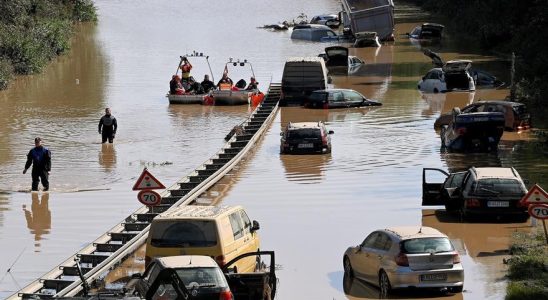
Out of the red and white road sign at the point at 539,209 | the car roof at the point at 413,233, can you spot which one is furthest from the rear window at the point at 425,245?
the red and white road sign at the point at 539,209

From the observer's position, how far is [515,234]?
2889 centimetres

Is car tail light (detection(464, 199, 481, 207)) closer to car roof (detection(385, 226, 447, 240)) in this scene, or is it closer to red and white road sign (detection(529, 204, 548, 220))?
red and white road sign (detection(529, 204, 548, 220))

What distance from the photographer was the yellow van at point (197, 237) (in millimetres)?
22391

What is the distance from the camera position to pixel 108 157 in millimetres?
44656

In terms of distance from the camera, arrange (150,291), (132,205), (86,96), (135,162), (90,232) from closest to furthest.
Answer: (150,291) < (90,232) < (132,205) < (135,162) < (86,96)

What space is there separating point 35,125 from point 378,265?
108 ft

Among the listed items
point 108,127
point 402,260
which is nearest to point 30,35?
point 108,127

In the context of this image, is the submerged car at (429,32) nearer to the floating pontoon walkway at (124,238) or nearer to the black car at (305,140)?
the floating pontoon walkway at (124,238)

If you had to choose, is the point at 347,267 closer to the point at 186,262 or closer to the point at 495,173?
the point at 186,262

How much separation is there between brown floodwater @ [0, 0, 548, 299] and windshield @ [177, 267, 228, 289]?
14.3ft

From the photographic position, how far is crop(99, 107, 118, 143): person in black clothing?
47312 mm

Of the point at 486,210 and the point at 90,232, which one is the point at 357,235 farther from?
the point at 90,232

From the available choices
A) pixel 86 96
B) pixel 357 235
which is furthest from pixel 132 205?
pixel 86 96

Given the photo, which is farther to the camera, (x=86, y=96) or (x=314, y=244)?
(x=86, y=96)
